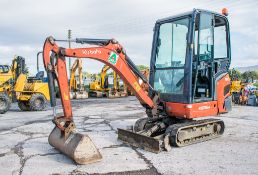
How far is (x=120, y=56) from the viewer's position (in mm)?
6645

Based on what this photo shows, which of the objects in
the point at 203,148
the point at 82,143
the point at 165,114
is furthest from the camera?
the point at 165,114

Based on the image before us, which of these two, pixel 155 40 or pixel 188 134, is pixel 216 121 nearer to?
pixel 188 134

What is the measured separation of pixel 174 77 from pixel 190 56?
0.66 m

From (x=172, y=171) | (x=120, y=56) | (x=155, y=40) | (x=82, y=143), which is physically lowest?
(x=172, y=171)

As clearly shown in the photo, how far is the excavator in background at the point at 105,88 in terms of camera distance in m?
22.6

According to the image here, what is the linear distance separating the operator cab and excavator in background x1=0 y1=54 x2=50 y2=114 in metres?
8.21

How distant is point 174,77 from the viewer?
7.04m

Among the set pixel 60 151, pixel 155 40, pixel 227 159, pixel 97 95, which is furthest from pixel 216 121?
pixel 97 95

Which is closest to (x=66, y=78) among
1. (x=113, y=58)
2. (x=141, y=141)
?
(x=113, y=58)

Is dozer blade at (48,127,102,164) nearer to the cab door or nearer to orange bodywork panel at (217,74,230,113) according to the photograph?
the cab door

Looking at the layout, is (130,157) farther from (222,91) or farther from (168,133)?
(222,91)

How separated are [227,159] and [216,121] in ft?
5.91

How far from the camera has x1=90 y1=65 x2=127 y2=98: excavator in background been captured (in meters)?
22.6

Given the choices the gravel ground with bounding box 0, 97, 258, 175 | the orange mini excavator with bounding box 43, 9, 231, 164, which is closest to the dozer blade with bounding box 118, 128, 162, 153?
the orange mini excavator with bounding box 43, 9, 231, 164
